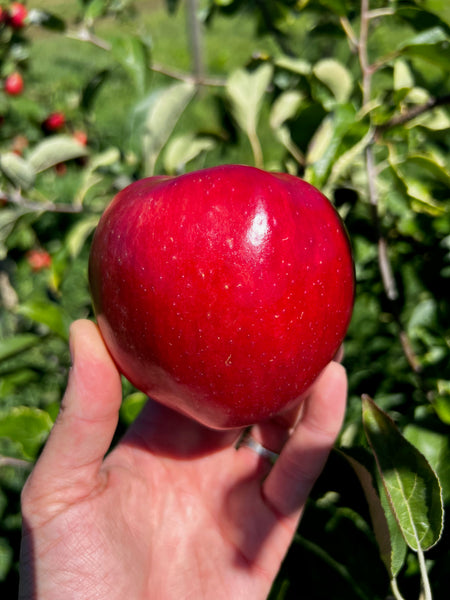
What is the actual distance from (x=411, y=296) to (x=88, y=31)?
1.46 meters

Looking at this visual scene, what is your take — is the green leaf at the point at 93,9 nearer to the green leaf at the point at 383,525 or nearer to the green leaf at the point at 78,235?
the green leaf at the point at 78,235

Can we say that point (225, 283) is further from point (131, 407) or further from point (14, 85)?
point (14, 85)

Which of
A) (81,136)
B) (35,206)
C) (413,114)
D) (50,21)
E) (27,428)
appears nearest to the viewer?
(413,114)

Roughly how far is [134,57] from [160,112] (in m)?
0.14

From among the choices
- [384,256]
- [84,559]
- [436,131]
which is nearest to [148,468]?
[84,559]

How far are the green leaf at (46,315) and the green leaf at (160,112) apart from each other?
316 millimetres

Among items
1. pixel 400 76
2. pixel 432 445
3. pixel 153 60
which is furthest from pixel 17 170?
pixel 153 60

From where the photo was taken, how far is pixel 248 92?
1118 millimetres

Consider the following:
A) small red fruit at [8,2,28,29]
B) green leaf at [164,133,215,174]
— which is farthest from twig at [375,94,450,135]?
small red fruit at [8,2,28,29]

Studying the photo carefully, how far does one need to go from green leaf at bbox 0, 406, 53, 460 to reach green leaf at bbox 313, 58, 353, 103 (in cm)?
78

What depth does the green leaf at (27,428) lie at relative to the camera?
109cm

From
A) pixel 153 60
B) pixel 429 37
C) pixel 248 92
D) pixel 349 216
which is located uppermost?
pixel 429 37

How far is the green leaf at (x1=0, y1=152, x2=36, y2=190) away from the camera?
1.26m

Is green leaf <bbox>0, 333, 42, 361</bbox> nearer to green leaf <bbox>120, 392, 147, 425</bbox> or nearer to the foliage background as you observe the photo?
the foliage background
